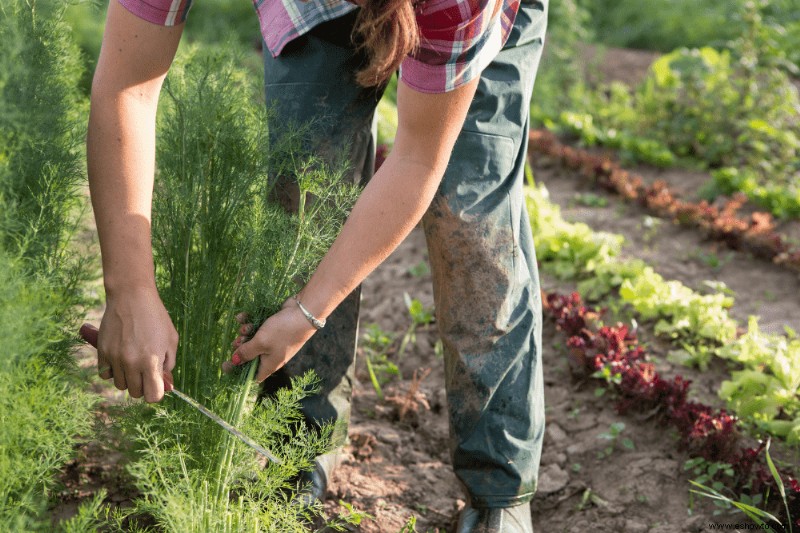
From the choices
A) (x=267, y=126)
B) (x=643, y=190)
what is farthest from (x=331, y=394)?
(x=643, y=190)

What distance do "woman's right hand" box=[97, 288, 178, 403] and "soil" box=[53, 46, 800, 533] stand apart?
379 millimetres

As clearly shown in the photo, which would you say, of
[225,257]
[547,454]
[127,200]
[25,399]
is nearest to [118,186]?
[127,200]

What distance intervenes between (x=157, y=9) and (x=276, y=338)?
662mm

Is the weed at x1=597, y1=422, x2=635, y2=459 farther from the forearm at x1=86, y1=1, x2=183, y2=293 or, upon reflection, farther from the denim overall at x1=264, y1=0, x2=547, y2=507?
the forearm at x1=86, y1=1, x2=183, y2=293

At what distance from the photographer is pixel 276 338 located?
1663 millimetres

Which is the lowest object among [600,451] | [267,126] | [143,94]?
[600,451]

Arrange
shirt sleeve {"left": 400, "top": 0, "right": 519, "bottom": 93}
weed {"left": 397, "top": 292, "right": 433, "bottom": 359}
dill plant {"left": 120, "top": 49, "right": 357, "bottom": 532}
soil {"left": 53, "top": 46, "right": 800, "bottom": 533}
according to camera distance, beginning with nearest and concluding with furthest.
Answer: shirt sleeve {"left": 400, "top": 0, "right": 519, "bottom": 93} < dill plant {"left": 120, "top": 49, "right": 357, "bottom": 532} < soil {"left": 53, "top": 46, "right": 800, "bottom": 533} < weed {"left": 397, "top": 292, "right": 433, "bottom": 359}

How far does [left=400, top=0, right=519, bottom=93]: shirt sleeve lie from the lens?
153 centimetres

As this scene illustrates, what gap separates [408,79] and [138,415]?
951mm

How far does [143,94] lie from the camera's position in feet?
5.60

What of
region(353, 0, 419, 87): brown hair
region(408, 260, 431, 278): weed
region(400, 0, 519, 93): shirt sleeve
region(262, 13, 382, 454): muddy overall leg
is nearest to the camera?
region(353, 0, 419, 87): brown hair

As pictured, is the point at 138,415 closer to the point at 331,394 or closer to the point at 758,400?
the point at 331,394

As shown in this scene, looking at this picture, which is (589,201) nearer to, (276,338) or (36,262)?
(276,338)

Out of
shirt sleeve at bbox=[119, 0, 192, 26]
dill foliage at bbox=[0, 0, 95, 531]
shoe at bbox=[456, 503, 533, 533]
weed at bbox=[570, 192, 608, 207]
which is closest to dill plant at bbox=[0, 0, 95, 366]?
dill foliage at bbox=[0, 0, 95, 531]
